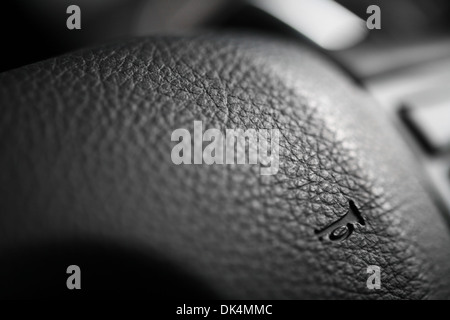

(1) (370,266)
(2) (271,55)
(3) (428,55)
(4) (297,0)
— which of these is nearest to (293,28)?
(4) (297,0)

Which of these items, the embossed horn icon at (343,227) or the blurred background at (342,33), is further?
the blurred background at (342,33)

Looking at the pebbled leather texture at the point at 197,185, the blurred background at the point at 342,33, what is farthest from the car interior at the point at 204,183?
the blurred background at the point at 342,33

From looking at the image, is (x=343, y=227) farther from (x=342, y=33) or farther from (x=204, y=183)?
(x=342, y=33)

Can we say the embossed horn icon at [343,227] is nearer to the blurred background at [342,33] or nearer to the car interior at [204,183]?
the car interior at [204,183]

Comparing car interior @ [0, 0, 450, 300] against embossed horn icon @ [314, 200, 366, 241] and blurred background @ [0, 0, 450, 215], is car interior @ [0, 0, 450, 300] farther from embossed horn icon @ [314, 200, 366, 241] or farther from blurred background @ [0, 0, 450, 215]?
blurred background @ [0, 0, 450, 215]

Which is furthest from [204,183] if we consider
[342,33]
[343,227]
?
[342,33]

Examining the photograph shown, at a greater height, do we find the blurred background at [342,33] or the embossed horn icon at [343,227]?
the blurred background at [342,33]

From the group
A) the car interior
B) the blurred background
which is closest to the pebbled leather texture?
the car interior

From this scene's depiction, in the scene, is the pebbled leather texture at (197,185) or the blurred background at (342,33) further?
the blurred background at (342,33)
